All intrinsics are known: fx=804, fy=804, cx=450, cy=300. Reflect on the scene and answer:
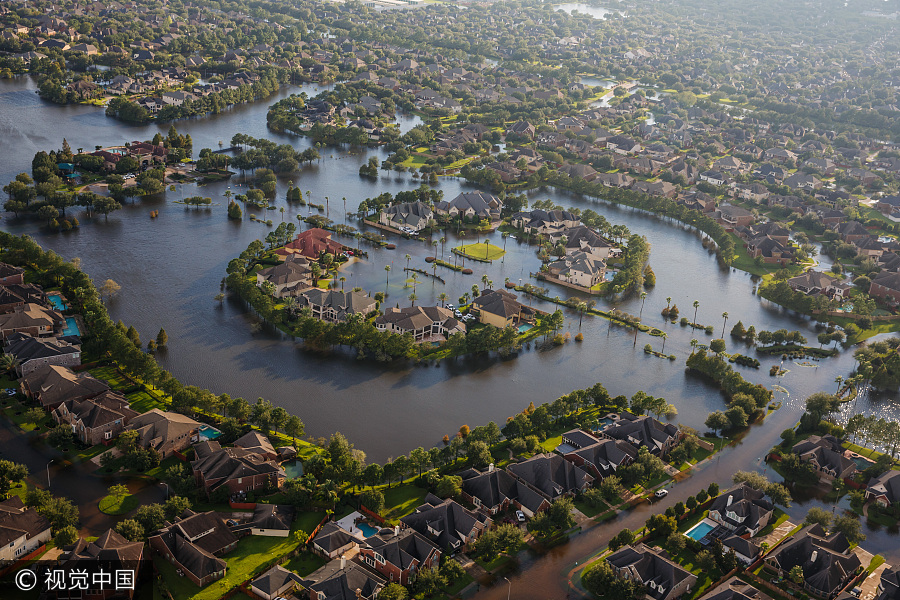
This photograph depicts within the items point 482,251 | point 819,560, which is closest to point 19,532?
point 819,560

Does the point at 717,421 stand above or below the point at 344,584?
below

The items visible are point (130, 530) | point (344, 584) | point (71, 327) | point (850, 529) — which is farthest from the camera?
point (71, 327)

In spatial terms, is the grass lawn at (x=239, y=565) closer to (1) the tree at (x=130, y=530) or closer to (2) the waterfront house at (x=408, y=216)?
(1) the tree at (x=130, y=530)

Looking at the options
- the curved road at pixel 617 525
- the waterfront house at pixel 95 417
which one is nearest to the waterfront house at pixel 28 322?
the waterfront house at pixel 95 417

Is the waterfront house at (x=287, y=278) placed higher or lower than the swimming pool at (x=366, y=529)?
higher

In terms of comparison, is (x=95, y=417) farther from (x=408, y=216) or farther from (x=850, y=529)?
(x=408, y=216)

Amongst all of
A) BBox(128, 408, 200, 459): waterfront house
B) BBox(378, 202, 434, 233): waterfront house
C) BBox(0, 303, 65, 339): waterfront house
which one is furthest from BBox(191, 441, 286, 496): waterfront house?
BBox(378, 202, 434, 233): waterfront house

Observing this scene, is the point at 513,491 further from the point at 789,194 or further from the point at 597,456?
the point at 789,194
